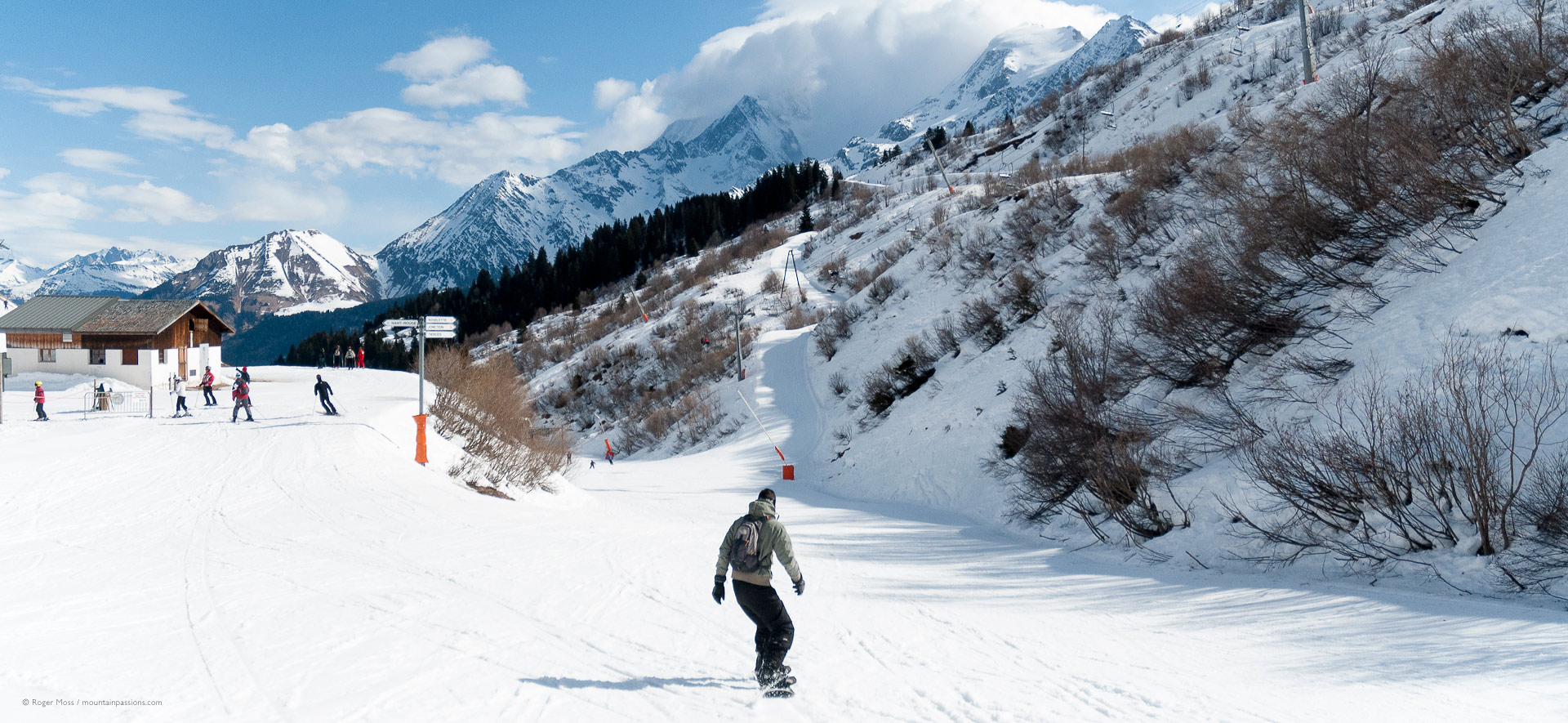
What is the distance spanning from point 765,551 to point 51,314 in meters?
48.7

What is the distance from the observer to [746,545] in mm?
5609

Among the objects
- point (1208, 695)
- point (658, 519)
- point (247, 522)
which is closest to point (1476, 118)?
point (1208, 695)

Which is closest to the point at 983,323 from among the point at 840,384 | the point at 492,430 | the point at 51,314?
the point at 840,384

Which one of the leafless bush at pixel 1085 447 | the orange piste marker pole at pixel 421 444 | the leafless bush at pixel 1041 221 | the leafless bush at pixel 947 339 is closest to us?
the leafless bush at pixel 1085 447

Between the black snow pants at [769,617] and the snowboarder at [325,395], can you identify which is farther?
the snowboarder at [325,395]

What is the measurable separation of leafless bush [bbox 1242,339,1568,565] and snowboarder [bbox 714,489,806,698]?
6.81 m

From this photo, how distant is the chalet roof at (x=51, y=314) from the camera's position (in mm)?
35688

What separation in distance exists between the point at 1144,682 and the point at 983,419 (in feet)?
42.9

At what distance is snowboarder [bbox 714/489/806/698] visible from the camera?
5617 millimetres

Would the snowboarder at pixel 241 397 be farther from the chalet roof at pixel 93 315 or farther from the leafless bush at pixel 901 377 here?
the leafless bush at pixel 901 377

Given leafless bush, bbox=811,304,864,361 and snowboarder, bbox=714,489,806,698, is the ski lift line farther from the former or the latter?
snowboarder, bbox=714,489,806,698

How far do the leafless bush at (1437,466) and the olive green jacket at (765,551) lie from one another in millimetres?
6814

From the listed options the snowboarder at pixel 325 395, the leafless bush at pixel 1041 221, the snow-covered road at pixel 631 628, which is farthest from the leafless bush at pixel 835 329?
the snow-covered road at pixel 631 628

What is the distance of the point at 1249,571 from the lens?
29.5ft
